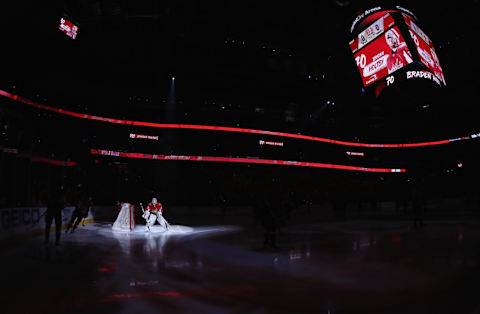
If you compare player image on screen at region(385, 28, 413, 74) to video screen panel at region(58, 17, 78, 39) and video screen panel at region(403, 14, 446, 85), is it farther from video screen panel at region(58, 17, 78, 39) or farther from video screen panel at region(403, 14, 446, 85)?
video screen panel at region(58, 17, 78, 39)

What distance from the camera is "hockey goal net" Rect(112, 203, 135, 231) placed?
1434 centimetres

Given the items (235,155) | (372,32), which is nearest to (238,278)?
(372,32)

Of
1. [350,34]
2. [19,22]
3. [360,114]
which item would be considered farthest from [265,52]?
[360,114]

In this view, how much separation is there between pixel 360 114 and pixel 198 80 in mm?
21559

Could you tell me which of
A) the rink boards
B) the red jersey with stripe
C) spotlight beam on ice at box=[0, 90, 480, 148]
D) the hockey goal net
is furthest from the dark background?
the red jersey with stripe

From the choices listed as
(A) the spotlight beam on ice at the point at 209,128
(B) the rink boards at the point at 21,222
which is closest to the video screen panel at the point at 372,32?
(B) the rink boards at the point at 21,222

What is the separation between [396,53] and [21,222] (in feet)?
46.8

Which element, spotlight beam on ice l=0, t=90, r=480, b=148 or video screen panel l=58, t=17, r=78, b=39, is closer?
video screen panel l=58, t=17, r=78, b=39

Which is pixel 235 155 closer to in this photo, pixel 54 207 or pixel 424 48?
pixel 424 48

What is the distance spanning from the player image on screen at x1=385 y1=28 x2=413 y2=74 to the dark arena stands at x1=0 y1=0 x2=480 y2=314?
2.9 inches

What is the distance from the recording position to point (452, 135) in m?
37.4

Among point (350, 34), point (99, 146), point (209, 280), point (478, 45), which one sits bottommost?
point (209, 280)

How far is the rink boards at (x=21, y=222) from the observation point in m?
9.52

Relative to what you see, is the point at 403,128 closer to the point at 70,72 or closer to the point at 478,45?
the point at 478,45
